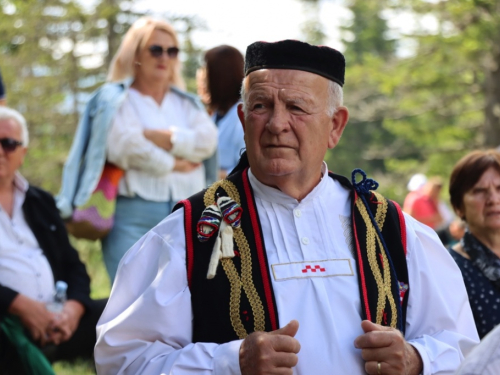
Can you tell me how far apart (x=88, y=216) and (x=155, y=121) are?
0.78m

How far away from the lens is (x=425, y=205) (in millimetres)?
11883

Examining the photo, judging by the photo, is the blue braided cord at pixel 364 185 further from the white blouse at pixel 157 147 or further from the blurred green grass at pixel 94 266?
the blurred green grass at pixel 94 266

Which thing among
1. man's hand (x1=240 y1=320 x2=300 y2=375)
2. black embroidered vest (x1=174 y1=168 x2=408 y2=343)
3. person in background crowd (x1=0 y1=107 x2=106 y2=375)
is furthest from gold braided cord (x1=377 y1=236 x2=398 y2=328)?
person in background crowd (x1=0 y1=107 x2=106 y2=375)

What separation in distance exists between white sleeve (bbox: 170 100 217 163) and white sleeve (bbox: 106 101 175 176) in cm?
11

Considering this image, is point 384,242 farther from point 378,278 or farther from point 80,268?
point 80,268

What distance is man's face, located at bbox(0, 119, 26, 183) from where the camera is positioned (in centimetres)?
521

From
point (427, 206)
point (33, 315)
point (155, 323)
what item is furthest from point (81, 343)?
point (427, 206)

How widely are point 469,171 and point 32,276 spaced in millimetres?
2583

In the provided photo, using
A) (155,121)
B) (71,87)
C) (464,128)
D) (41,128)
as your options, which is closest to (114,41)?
(71,87)

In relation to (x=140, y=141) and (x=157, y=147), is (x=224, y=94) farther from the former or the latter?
(x=140, y=141)

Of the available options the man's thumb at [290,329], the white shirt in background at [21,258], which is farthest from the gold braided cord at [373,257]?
the white shirt in background at [21,258]

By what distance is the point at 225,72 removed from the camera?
602 centimetres

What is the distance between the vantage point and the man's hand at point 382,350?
9.77ft

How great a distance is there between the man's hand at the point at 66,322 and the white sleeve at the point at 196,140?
1142 millimetres
